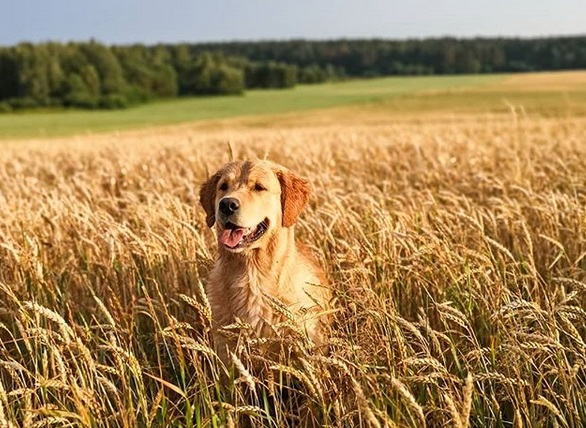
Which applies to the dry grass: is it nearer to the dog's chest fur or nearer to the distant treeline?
the dog's chest fur

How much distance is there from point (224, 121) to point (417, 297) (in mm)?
50735

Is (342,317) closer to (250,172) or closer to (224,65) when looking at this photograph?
(250,172)

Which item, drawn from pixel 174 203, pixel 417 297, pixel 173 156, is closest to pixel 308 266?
pixel 417 297

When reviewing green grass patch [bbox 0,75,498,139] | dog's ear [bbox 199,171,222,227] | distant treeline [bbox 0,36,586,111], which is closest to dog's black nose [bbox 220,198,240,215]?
dog's ear [bbox 199,171,222,227]

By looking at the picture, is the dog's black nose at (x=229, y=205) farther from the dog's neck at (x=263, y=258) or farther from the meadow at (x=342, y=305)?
the meadow at (x=342, y=305)

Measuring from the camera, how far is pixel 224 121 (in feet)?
178

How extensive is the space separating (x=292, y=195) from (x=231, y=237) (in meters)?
0.50

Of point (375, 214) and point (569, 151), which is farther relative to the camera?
point (569, 151)

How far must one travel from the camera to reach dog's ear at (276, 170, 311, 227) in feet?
13.8

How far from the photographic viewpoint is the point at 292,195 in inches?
168

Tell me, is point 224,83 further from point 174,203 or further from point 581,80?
point 174,203

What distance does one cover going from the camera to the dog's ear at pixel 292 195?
4.22 meters

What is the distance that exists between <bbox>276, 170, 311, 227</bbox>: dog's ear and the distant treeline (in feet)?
258

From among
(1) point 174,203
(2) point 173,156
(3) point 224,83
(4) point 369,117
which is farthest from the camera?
(3) point 224,83
